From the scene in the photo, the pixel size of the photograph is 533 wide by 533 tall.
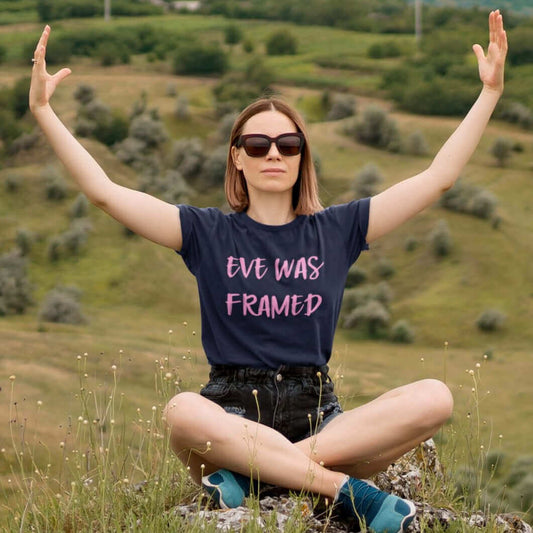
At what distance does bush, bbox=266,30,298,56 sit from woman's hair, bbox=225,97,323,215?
6136cm

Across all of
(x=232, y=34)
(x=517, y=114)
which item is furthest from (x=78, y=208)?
(x=232, y=34)

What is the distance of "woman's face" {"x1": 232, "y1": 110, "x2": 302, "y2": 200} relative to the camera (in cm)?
476

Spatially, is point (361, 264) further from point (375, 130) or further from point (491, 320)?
point (375, 130)

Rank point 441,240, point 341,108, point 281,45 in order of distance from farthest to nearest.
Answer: point 281,45 → point 341,108 → point 441,240

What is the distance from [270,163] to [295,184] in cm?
27

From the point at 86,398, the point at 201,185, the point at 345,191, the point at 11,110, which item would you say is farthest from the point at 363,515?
the point at 11,110

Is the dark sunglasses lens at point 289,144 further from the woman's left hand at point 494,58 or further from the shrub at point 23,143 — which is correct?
the shrub at point 23,143

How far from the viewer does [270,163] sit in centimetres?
476

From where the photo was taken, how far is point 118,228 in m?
45.2

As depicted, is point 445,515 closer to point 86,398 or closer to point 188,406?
point 188,406

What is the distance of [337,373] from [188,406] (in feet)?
4.26

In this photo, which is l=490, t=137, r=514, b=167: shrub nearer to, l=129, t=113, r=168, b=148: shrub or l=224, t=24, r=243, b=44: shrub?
l=129, t=113, r=168, b=148: shrub

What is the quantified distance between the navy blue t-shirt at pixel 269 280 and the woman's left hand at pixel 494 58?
2.41 ft

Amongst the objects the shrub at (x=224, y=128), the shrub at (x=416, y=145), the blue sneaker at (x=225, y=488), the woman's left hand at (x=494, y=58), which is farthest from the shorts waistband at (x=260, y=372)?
the shrub at (x=416, y=145)
